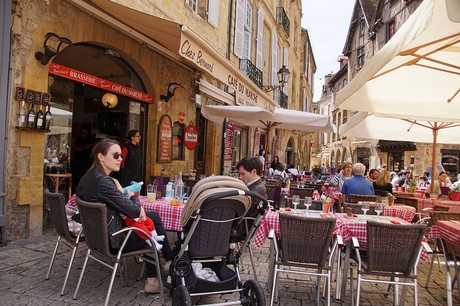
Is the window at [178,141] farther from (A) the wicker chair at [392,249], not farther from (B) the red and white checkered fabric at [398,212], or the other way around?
(A) the wicker chair at [392,249]

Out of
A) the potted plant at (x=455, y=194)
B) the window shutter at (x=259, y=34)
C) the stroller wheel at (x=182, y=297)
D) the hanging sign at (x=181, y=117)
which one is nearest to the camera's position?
the stroller wheel at (x=182, y=297)

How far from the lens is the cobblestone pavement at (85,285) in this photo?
3410 mm

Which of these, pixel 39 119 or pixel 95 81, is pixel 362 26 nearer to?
pixel 95 81

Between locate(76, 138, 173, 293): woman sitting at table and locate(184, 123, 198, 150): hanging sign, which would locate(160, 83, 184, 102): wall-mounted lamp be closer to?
locate(184, 123, 198, 150): hanging sign

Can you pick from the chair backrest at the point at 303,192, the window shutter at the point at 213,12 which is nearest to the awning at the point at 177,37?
the chair backrest at the point at 303,192

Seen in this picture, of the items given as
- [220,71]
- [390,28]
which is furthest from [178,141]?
[390,28]

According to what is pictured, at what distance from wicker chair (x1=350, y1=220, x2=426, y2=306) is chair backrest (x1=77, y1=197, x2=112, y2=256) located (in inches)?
87.6

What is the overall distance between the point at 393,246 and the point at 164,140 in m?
6.37

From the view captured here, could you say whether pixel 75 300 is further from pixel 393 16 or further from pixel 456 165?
pixel 393 16

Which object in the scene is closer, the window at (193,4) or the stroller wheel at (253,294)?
the stroller wheel at (253,294)

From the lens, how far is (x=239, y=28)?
42.6 ft

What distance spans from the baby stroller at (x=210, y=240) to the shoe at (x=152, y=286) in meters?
0.59

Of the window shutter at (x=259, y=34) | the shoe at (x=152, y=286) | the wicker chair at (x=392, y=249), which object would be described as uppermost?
the window shutter at (x=259, y=34)

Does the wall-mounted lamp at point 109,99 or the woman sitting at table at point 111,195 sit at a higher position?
the wall-mounted lamp at point 109,99
